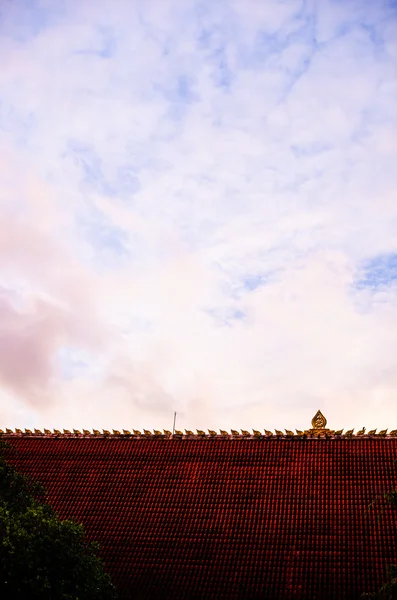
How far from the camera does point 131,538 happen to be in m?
26.7

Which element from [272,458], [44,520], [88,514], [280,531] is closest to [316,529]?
[280,531]

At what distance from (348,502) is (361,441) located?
13.6 ft

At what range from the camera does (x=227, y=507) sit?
27.6 metres

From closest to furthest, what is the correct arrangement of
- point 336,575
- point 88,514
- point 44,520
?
point 44,520
point 336,575
point 88,514

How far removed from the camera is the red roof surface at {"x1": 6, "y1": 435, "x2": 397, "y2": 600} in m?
24.2

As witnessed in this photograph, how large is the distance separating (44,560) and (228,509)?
10147mm

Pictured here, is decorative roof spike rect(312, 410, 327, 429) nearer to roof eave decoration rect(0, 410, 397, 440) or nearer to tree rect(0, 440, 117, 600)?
roof eave decoration rect(0, 410, 397, 440)

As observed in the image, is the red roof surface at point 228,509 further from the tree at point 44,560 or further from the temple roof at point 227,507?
the tree at point 44,560

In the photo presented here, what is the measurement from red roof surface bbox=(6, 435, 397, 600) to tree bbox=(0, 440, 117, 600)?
528 cm

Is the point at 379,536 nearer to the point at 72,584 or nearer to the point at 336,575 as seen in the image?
the point at 336,575

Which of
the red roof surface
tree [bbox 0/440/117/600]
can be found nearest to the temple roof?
the red roof surface

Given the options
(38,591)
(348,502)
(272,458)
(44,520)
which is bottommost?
(38,591)

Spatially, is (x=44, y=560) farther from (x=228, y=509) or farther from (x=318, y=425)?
(x=318, y=425)

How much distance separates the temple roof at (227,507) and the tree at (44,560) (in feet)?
17.7
